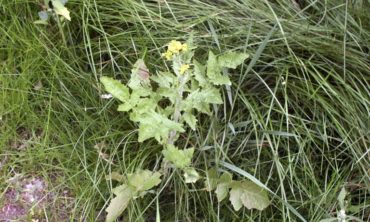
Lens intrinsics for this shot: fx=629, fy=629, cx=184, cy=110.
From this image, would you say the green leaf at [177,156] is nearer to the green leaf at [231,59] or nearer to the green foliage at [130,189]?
the green foliage at [130,189]

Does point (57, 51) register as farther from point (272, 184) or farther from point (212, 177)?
point (272, 184)

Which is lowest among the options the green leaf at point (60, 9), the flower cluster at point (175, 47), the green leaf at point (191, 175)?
the green leaf at point (191, 175)

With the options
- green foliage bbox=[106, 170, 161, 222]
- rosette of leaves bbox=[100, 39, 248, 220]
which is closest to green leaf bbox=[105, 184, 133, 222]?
green foliage bbox=[106, 170, 161, 222]

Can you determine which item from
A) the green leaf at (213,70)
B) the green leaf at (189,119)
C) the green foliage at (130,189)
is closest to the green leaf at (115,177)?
the green foliage at (130,189)

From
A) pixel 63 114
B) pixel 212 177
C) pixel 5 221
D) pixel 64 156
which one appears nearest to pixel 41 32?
pixel 63 114

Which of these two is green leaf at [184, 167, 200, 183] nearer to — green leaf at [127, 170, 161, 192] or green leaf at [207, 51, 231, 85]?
green leaf at [127, 170, 161, 192]
